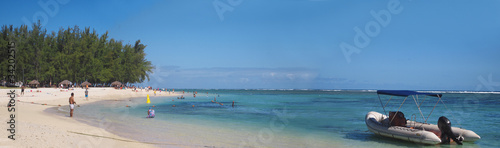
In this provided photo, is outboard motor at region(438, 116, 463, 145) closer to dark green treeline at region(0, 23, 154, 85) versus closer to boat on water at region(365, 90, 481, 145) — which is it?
boat on water at region(365, 90, 481, 145)

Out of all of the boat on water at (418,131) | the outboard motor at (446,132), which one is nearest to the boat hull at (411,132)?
the boat on water at (418,131)

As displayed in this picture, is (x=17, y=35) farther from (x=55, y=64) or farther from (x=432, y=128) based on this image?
(x=432, y=128)

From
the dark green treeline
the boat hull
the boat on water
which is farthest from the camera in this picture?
the dark green treeline

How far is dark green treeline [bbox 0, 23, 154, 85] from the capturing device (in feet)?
196

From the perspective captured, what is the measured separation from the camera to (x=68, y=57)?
211 ft

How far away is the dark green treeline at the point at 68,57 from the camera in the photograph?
59.8 meters

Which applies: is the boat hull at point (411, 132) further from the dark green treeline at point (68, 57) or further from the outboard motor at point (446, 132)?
the dark green treeline at point (68, 57)

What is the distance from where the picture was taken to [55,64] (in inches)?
2486

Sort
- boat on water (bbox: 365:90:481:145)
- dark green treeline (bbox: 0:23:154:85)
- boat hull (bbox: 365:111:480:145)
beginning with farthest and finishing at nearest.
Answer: dark green treeline (bbox: 0:23:154:85) → boat on water (bbox: 365:90:481:145) → boat hull (bbox: 365:111:480:145)

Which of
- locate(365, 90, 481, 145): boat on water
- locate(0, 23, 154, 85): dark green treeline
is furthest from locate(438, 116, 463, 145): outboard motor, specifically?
locate(0, 23, 154, 85): dark green treeline

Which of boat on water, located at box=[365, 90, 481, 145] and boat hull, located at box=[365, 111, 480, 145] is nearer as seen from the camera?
boat hull, located at box=[365, 111, 480, 145]

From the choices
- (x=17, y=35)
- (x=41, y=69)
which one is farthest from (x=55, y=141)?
(x=17, y=35)

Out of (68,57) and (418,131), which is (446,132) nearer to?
(418,131)

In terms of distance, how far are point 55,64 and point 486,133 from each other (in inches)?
2747
